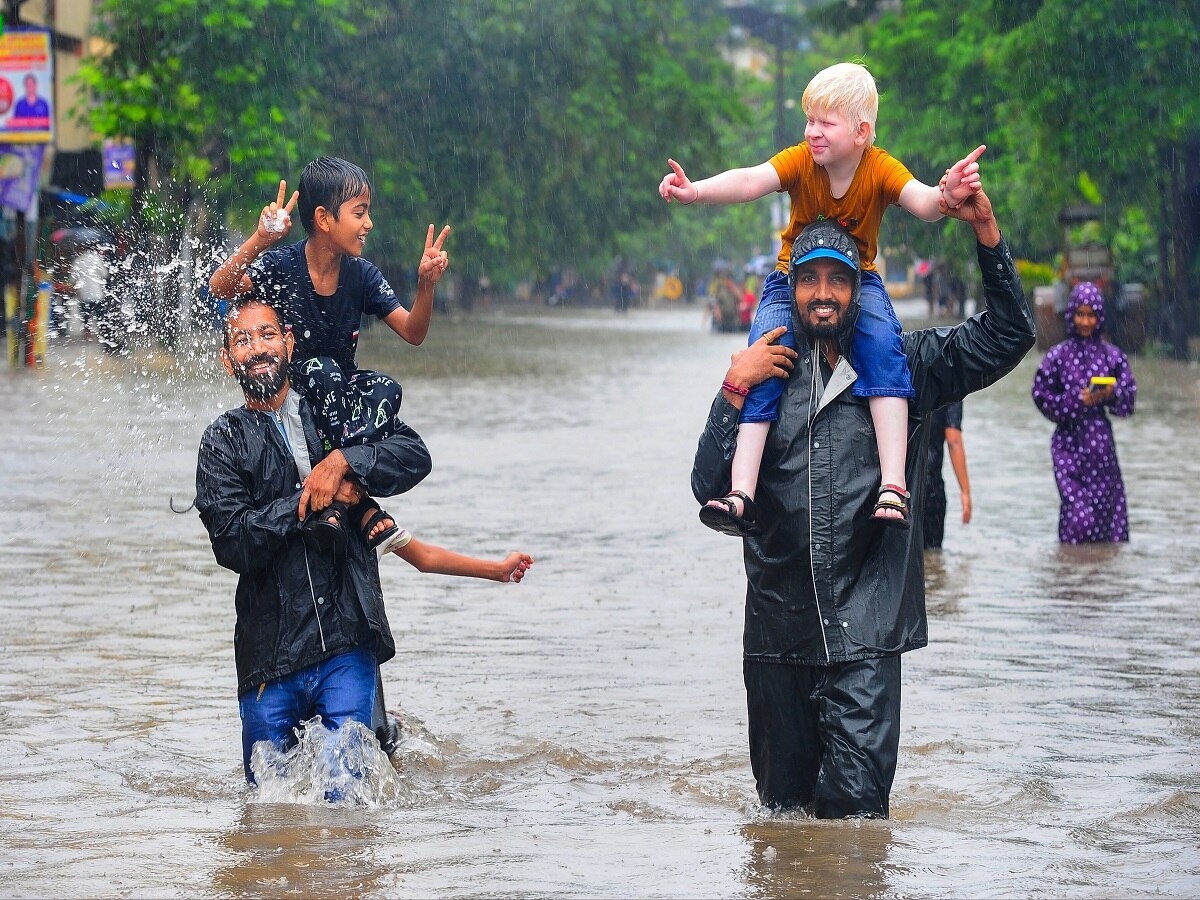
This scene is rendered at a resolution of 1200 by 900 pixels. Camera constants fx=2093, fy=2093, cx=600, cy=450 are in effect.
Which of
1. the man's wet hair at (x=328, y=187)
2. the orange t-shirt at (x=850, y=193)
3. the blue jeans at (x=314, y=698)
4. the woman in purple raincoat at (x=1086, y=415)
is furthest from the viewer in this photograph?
the woman in purple raincoat at (x=1086, y=415)

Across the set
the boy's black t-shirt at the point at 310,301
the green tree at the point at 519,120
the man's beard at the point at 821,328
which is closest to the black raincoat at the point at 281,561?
the boy's black t-shirt at the point at 310,301

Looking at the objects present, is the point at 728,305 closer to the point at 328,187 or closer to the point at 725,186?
the point at 328,187

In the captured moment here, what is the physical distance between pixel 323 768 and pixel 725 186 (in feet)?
6.58

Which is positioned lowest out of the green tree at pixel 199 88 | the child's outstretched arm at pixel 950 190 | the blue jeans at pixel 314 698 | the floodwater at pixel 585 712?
the floodwater at pixel 585 712

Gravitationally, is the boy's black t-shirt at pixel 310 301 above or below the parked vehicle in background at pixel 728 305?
below

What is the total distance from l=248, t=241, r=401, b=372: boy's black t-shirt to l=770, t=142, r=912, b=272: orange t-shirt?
1.36 m

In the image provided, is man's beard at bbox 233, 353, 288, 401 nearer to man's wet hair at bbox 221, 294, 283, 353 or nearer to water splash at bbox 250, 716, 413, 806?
man's wet hair at bbox 221, 294, 283, 353

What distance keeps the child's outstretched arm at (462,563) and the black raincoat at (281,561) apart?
0.73 feet

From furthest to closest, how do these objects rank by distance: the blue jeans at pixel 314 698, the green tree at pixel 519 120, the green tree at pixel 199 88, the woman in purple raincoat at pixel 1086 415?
the green tree at pixel 519 120, the green tree at pixel 199 88, the woman in purple raincoat at pixel 1086 415, the blue jeans at pixel 314 698

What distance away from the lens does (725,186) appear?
5.75 meters

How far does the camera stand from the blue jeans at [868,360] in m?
5.64

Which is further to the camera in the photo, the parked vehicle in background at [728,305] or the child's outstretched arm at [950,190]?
the parked vehicle in background at [728,305]

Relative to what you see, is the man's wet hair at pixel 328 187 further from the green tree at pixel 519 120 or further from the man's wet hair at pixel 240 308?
the green tree at pixel 519 120

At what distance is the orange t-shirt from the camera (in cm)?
571
